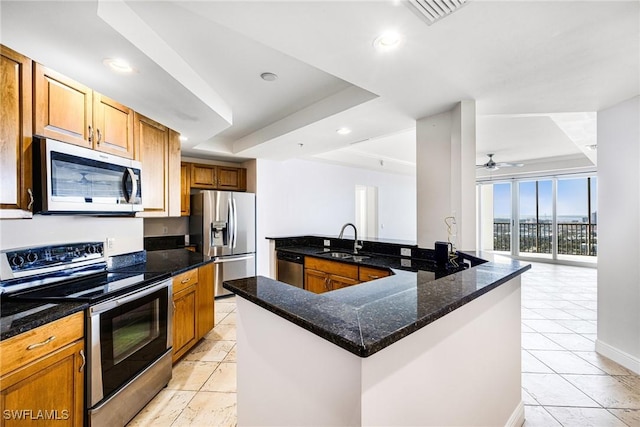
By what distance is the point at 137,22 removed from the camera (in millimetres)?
1546

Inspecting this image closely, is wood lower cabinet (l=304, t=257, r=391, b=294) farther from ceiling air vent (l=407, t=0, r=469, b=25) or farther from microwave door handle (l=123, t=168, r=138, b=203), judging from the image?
microwave door handle (l=123, t=168, r=138, b=203)

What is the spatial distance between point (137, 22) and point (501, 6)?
1898 millimetres

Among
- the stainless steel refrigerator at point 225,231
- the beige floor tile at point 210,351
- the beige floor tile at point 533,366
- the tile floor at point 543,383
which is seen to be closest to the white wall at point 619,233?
the tile floor at point 543,383

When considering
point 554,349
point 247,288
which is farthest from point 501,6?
point 554,349

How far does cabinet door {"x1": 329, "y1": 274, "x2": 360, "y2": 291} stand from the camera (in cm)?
292

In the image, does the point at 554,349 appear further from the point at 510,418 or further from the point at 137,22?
the point at 137,22

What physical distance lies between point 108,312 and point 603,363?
3.93 metres

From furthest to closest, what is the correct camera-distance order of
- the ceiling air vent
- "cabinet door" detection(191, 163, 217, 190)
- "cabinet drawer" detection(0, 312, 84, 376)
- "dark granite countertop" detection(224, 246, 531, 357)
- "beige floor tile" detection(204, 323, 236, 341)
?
"cabinet door" detection(191, 163, 217, 190), "beige floor tile" detection(204, 323, 236, 341), the ceiling air vent, "cabinet drawer" detection(0, 312, 84, 376), "dark granite countertop" detection(224, 246, 531, 357)

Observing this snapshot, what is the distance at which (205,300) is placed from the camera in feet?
9.27

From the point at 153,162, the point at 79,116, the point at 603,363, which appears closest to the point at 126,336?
the point at 79,116

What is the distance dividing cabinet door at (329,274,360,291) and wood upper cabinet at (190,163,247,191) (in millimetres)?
2666

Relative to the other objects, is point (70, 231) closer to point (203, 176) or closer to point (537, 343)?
point (203, 176)

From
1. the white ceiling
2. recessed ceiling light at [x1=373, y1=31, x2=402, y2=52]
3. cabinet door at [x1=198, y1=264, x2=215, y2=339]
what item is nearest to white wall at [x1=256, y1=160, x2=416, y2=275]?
cabinet door at [x1=198, y1=264, x2=215, y2=339]

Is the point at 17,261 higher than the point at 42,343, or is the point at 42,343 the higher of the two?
the point at 17,261
